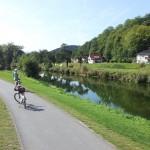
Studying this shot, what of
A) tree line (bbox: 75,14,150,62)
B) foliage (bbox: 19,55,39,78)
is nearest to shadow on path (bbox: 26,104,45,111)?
foliage (bbox: 19,55,39,78)

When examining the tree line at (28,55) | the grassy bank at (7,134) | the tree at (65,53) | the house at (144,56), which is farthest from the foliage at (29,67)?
the tree at (65,53)

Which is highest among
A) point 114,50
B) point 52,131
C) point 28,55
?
point 114,50

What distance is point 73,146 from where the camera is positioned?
458 inches

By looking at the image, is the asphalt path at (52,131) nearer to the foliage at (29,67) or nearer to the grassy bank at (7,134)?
the grassy bank at (7,134)

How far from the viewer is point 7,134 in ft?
42.8

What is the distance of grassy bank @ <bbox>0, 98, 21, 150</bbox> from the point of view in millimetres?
11383

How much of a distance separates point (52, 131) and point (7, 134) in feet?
6.59

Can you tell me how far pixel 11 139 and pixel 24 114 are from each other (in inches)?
Answer: 225

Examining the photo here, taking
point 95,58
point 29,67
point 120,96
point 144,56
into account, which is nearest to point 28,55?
point 29,67

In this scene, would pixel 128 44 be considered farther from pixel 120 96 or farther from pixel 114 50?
pixel 120 96

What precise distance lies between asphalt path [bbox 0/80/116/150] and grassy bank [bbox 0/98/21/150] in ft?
0.87

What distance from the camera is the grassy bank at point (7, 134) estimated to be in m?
11.4

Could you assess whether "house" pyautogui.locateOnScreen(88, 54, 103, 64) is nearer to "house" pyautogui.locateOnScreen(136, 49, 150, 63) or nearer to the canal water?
"house" pyautogui.locateOnScreen(136, 49, 150, 63)

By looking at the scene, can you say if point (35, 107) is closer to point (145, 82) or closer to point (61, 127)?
point (61, 127)
